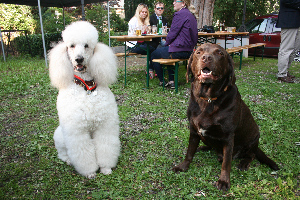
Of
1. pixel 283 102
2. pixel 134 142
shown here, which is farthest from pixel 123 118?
pixel 283 102

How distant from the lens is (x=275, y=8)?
21078mm

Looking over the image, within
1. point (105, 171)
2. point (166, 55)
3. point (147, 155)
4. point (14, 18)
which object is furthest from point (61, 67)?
point (14, 18)

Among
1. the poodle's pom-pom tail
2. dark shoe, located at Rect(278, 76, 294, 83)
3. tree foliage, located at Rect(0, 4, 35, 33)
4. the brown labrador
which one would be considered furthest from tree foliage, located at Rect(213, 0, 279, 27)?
the poodle's pom-pom tail

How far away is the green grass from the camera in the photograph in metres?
2.35

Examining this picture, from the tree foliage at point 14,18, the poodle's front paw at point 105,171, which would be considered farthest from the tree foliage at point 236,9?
the poodle's front paw at point 105,171

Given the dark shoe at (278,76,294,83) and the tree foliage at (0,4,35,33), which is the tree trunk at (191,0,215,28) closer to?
the dark shoe at (278,76,294,83)

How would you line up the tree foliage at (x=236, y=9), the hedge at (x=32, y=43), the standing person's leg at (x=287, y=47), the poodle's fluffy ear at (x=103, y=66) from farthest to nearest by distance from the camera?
the tree foliage at (x=236, y=9)
the hedge at (x=32, y=43)
the standing person's leg at (x=287, y=47)
the poodle's fluffy ear at (x=103, y=66)

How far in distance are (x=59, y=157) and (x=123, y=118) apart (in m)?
1.46

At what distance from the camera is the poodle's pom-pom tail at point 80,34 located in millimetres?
2365

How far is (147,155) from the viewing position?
3020 millimetres

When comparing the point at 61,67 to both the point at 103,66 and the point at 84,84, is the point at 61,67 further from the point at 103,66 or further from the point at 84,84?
the point at 103,66

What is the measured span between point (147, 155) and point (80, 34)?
1.64 metres

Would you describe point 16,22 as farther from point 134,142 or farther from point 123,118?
point 134,142

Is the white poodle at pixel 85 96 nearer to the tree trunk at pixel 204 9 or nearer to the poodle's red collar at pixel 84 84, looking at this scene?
the poodle's red collar at pixel 84 84
